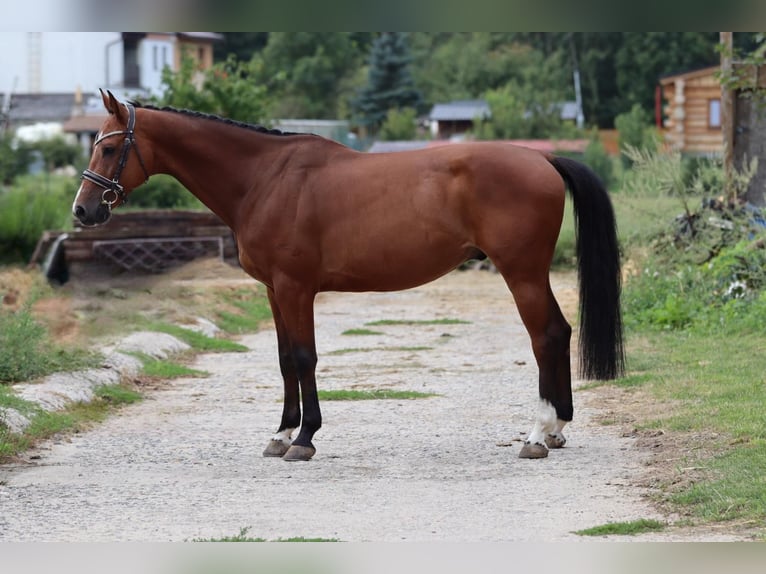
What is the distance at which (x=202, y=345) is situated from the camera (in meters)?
12.9

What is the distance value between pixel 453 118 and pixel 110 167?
1916 inches

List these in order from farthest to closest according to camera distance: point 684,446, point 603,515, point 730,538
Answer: point 684,446 → point 603,515 → point 730,538

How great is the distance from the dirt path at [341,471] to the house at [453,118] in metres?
44.3

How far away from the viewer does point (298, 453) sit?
7.14 meters

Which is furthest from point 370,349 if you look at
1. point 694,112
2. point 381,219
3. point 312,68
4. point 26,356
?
point 312,68

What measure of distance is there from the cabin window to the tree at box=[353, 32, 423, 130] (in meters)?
17.8

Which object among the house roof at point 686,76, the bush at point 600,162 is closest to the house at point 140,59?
the house roof at point 686,76

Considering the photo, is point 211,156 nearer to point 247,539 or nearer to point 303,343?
point 303,343

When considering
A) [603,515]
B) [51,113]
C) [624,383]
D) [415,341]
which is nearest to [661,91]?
[51,113]

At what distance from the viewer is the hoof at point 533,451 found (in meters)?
6.98

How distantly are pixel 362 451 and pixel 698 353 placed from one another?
430cm

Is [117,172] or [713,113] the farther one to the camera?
[713,113]

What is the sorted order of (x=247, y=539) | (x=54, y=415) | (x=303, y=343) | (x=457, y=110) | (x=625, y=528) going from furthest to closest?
(x=457, y=110), (x=54, y=415), (x=303, y=343), (x=625, y=528), (x=247, y=539)

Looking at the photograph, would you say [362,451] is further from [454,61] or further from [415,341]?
[454,61]
